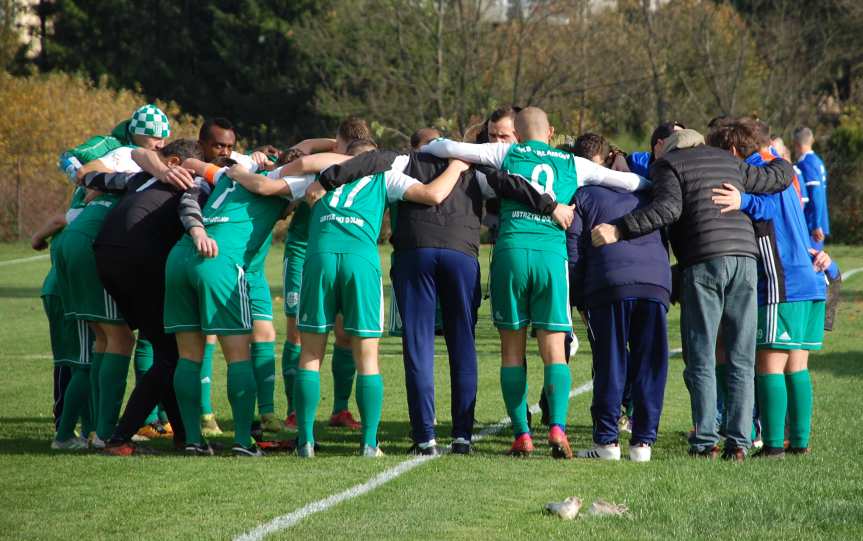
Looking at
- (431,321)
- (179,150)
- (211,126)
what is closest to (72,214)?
(179,150)

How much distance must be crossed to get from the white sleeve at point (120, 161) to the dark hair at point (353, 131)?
1461 millimetres

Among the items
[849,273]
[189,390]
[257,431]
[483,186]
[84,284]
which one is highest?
[483,186]

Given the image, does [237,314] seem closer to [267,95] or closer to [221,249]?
[221,249]

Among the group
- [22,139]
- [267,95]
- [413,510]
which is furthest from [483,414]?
[267,95]

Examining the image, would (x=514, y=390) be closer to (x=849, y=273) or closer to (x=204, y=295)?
(x=204, y=295)

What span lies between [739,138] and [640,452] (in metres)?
2.05

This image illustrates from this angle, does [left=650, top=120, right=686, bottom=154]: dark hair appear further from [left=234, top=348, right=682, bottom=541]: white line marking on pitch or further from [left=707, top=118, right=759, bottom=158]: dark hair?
[left=234, top=348, right=682, bottom=541]: white line marking on pitch

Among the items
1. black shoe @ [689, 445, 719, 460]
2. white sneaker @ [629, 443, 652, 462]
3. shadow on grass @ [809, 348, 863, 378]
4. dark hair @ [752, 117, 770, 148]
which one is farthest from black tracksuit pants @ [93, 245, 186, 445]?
shadow on grass @ [809, 348, 863, 378]

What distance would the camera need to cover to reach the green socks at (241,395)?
8062 millimetres

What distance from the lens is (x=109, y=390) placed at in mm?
8516

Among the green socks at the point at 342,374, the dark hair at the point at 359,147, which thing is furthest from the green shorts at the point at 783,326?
the green socks at the point at 342,374

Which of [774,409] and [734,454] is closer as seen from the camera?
[734,454]

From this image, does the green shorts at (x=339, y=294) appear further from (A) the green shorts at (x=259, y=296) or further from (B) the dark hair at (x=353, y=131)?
(B) the dark hair at (x=353, y=131)

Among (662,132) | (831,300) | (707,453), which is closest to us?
(707,453)
